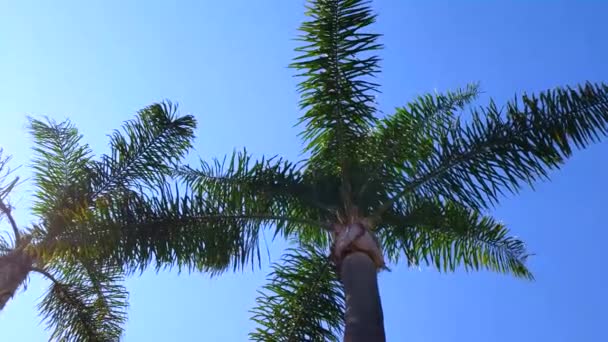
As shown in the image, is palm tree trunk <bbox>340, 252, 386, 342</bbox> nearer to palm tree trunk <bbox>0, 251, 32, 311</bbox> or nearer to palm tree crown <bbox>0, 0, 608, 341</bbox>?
palm tree crown <bbox>0, 0, 608, 341</bbox>

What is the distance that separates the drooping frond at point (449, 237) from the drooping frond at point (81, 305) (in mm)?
4136

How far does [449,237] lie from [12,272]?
625cm

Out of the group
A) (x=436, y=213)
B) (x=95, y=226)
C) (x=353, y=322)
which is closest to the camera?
(x=353, y=322)

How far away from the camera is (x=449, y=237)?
11820mm

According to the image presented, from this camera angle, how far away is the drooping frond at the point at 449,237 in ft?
37.7

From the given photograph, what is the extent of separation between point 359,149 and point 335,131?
0.45m

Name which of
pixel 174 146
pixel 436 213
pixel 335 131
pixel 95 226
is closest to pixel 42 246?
pixel 95 226

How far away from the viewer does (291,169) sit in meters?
11.5

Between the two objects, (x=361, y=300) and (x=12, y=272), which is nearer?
(x=361, y=300)

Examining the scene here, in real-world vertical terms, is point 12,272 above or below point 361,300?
above

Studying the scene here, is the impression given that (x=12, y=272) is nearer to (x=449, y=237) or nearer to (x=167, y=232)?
(x=167, y=232)

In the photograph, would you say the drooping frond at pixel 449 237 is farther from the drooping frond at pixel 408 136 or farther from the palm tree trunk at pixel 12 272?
the palm tree trunk at pixel 12 272

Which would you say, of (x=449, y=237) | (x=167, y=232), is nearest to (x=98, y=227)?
(x=167, y=232)

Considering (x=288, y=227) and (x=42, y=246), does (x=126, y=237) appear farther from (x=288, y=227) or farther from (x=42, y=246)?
(x=288, y=227)
